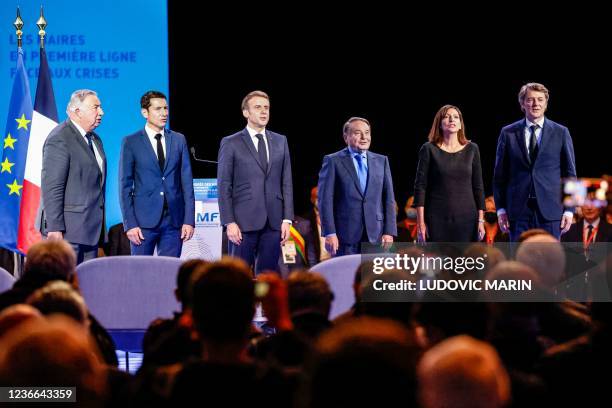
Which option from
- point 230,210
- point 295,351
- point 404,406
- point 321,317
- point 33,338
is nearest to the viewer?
point 404,406

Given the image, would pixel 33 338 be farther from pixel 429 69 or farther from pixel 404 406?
pixel 429 69

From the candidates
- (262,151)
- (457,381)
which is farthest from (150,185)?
(457,381)

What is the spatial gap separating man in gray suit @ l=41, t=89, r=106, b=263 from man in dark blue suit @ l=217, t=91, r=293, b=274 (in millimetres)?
854

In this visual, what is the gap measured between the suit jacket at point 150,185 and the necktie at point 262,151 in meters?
0.51

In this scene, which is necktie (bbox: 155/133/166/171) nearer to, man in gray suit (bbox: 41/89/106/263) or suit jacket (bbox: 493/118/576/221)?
man in gray suit (bbox: 41/89/106/263)

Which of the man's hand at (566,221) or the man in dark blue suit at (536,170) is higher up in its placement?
the man in dark blue suit at (536,170)

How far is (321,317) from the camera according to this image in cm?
280

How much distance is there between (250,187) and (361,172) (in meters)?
0.90

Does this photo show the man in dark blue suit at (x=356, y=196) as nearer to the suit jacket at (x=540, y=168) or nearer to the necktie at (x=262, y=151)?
the necktie at (x=262, y=151)

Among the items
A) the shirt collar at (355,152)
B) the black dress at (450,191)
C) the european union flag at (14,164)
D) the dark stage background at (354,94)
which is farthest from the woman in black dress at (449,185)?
the dark stage background at (354,94)

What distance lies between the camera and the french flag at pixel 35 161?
21.4 ft

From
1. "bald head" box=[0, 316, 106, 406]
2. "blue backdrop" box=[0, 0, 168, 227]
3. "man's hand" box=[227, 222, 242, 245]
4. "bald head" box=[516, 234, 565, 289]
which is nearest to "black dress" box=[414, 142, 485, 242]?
"man's hand" box=[227, 222, 242, 245]

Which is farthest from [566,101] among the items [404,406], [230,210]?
[404,406]

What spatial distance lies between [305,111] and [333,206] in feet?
12.5
